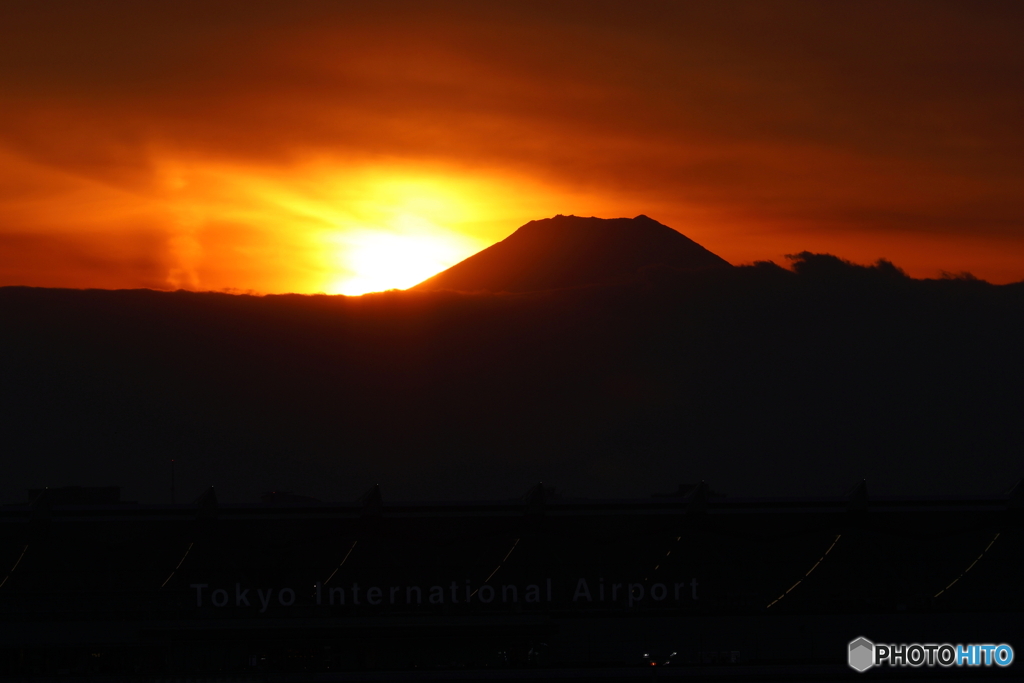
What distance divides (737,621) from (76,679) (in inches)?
1765

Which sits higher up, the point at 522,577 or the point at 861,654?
the point at 522,577

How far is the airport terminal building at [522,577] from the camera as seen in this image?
77.6m

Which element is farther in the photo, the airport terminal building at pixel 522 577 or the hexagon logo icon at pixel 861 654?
the airport terminal building at pixel 522 577

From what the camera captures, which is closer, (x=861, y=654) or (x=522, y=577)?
(x=861, y=654)

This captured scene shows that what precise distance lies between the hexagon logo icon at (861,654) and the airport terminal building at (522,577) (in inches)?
43.9

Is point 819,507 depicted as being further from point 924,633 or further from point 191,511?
point 191,511

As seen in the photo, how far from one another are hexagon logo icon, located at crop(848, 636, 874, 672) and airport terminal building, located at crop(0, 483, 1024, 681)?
3.65 feet

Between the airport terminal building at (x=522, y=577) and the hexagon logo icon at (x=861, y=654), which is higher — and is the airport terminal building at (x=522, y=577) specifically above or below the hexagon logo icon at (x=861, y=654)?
above

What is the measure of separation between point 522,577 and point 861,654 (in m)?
23.8

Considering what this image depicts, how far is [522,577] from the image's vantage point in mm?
82312

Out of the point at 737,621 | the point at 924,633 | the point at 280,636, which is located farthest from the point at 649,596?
the point at 280,636

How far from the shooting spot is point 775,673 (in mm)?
72625

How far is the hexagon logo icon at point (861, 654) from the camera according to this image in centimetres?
7481

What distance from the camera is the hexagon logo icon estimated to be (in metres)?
74.8
